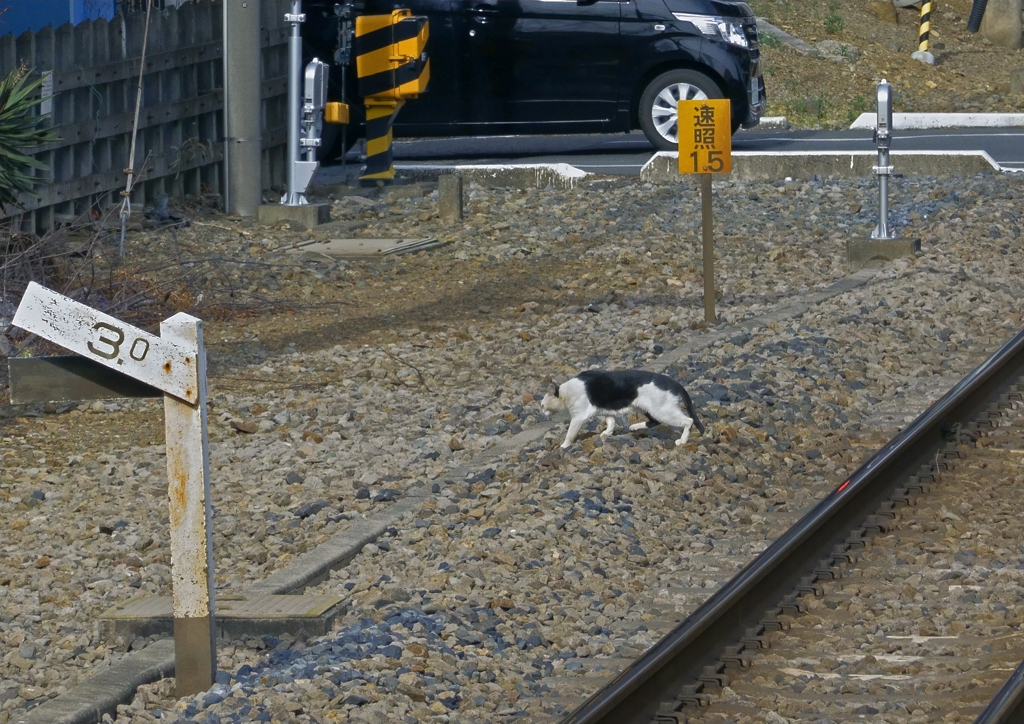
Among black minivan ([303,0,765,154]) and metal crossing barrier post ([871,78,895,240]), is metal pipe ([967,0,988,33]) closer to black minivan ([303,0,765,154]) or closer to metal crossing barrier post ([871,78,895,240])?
black minivan ([303,0,765,154])

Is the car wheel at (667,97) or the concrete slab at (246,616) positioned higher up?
the car wheel at (667,97)

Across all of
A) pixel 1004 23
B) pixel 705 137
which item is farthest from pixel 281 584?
pixel 1004 23

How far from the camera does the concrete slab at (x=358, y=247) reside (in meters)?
12.3

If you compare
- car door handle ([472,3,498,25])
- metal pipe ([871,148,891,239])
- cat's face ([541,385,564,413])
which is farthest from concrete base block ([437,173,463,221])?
cat's face ([541,385,564,413])

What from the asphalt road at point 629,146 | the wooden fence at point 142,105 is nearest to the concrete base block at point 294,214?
the wooden fence at point 142,105

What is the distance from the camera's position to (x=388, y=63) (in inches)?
577

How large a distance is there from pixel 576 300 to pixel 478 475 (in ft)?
14.3

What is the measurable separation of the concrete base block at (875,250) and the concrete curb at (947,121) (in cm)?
935

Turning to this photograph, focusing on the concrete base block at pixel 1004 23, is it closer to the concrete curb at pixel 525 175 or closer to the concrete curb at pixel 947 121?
the concrete curb at pixel 947 121

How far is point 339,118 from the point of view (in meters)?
14.0

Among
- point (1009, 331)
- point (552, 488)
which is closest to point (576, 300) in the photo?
point (1009, 331)

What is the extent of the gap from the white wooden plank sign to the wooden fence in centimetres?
617

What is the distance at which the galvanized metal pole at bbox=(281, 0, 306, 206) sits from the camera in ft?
43.9

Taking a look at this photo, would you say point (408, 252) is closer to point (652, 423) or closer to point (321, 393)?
point (321, 393)
